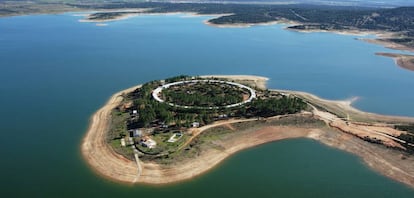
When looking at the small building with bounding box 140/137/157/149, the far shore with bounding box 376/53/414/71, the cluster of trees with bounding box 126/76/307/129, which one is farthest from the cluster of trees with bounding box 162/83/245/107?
the far shore with bounding box 376/53/414/71

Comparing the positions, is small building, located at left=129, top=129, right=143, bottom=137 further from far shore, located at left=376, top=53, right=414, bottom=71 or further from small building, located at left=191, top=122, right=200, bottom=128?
far shore, located at left=376, top=53, right=414, bottom=71

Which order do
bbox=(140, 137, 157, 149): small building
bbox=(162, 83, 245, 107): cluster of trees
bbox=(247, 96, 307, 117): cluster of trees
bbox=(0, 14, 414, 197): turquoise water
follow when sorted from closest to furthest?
1. bbox=(0, 14, 414, 197): turquoise water
2. bbox=(140, 137, 157, 149): small building
3. bbox=(247, 96, 307, 117): cluster of trees
4. bbox=(162, 83, 245, 107): cluster of trees

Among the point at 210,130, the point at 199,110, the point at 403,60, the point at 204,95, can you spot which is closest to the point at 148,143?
the point at 210,130

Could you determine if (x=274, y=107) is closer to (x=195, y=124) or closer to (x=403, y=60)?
(x=195, y=124)

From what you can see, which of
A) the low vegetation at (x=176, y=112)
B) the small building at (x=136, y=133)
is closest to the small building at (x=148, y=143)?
the low vegetation at (x=176, y=112)

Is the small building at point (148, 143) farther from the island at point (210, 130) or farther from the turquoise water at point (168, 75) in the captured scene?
the turquoise water at point (168, 75)

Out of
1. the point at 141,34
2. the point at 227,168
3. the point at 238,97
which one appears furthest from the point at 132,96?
the point at 141,34

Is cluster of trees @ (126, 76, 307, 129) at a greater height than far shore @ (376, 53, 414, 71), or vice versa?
cluster of trees @ (126, 76, 307, 129)
